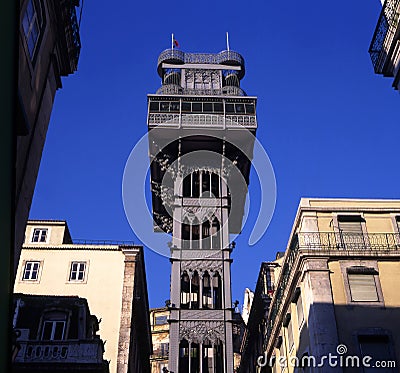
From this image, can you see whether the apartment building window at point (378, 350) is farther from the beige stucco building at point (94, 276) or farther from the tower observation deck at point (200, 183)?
the tower observation deck at point (200, 183)

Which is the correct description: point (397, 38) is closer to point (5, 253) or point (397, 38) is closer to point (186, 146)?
point (5, 253)

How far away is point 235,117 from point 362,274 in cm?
2934

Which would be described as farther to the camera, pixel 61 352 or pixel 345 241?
pixel 345 241

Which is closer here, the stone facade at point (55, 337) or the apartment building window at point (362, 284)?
the stone facade at point (55, 337)

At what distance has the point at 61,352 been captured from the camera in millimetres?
23453

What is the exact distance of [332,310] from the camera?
23.7 meters

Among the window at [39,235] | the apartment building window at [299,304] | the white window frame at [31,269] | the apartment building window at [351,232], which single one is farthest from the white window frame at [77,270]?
the apartment building window at [351,232]

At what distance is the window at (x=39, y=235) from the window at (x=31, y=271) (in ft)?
6.25

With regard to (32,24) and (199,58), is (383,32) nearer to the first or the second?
(32,24)

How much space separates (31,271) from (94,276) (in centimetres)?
378

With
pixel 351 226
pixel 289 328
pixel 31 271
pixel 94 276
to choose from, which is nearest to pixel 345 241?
pixel 351 226

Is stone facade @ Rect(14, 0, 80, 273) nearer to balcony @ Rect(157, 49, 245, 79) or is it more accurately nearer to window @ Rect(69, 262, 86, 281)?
window @ Rect(69, 262, 86, 281)

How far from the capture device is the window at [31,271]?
116 feet

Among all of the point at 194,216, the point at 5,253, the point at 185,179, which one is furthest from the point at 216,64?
the point at 5,253
